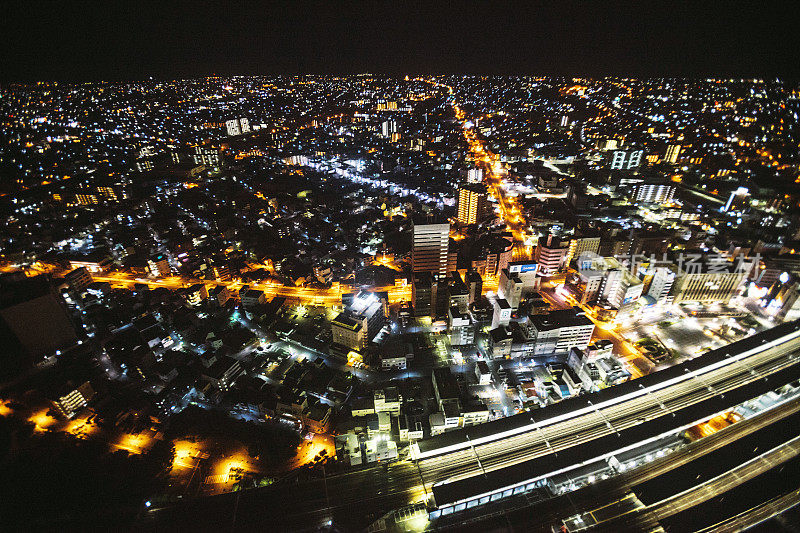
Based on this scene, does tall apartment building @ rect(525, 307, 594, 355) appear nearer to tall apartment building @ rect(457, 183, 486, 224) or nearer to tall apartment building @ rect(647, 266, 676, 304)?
tall apartment building @ rect(647, 266, 676, 304)

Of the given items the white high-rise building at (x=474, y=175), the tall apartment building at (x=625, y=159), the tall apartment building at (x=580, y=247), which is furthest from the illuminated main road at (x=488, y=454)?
the tall apartment building at (x=625, y=159)

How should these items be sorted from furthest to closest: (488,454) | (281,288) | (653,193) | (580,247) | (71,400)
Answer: (653,193) → (580,247) → (281,288) → (71,400) → (488,454)

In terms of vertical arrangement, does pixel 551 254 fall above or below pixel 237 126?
below

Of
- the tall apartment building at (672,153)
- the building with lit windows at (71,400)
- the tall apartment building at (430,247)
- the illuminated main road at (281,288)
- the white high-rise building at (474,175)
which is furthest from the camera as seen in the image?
the tall apartment building at (672,153)

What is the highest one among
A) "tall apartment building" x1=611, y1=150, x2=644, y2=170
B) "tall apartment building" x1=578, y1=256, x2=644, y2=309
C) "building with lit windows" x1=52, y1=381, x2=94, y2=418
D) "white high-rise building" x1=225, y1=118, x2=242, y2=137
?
"white high-rise building" x1=225, y1=118, x2=242, y2=137

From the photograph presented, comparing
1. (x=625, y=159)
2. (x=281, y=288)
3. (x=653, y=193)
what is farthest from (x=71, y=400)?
(x=625, y=159)

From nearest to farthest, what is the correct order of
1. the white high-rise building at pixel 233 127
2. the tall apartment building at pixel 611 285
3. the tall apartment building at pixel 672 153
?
the tall apartment building at pixel 611 285 < the tall apartment building at pixel 672 153 < the white high-rise building at pixel 233 127

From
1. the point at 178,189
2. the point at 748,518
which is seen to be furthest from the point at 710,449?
the point at 178,189

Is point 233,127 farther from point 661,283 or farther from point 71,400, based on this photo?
point 661,283

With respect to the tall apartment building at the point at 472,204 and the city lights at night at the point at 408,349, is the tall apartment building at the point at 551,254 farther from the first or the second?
the tall apartment building at the point at 472,204

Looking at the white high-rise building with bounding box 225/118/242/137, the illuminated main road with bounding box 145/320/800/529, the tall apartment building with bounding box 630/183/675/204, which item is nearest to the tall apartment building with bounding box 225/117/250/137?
the white high-rise building with bounding box 225/118/242/137
